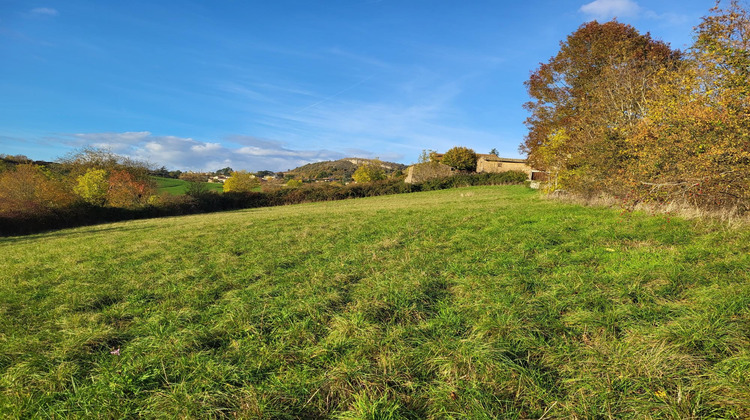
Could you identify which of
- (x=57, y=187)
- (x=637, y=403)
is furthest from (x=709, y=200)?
(x=57, y=187)

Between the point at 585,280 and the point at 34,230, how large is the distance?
33.9 metres

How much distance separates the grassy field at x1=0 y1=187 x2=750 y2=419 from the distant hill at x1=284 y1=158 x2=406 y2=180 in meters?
89.6

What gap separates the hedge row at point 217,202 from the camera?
76.8ft

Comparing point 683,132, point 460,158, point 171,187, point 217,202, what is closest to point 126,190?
point 217,202

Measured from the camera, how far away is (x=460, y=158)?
59500 millimetres

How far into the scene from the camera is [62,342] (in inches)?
138

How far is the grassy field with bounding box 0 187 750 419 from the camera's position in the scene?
2408mm

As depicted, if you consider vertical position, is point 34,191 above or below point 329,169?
below

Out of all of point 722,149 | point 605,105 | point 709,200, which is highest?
point 605,105

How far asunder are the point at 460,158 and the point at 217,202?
41952 millimetres

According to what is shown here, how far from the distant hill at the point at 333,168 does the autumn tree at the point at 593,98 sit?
237 feet

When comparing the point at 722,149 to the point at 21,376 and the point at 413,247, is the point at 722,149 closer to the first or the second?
the point at 413,247

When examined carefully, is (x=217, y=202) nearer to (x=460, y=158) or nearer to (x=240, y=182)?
(x=240, y=182)

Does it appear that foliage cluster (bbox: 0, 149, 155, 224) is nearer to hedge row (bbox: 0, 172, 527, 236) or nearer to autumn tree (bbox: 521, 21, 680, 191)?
hedge row (bbox: 0, 172, 527, 236)
